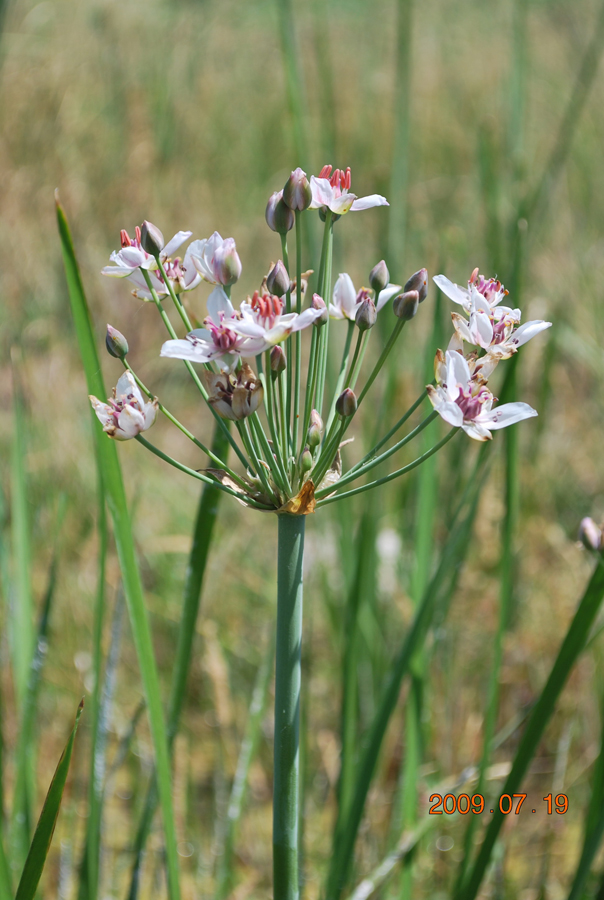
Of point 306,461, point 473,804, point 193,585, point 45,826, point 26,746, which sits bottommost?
point 473,804

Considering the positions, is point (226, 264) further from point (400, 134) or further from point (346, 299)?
point (400, 134)

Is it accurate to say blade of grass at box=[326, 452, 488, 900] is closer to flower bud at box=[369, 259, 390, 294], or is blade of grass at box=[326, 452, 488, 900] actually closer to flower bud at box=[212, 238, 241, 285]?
flower bud at box=[369, 259, 390, 294]

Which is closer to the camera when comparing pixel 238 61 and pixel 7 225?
pixel 7 225

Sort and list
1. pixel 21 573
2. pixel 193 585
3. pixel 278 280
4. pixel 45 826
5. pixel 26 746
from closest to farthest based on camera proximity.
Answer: pixel 45 826, pixel 278 280, pixel 193 585, pixel 26 746, pixel 21 573

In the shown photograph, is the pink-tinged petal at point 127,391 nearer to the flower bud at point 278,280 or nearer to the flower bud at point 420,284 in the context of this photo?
the flower bud at point 278,280

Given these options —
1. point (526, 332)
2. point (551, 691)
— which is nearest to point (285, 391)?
point (526, 332)

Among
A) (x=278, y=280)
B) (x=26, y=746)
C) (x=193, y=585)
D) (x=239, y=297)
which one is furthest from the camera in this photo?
(x=239, y=297)

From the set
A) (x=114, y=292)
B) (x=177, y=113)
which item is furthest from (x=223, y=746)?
(x=177, y=113)

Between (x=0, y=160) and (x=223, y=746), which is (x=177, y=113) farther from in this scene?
(x=223, y=746)
